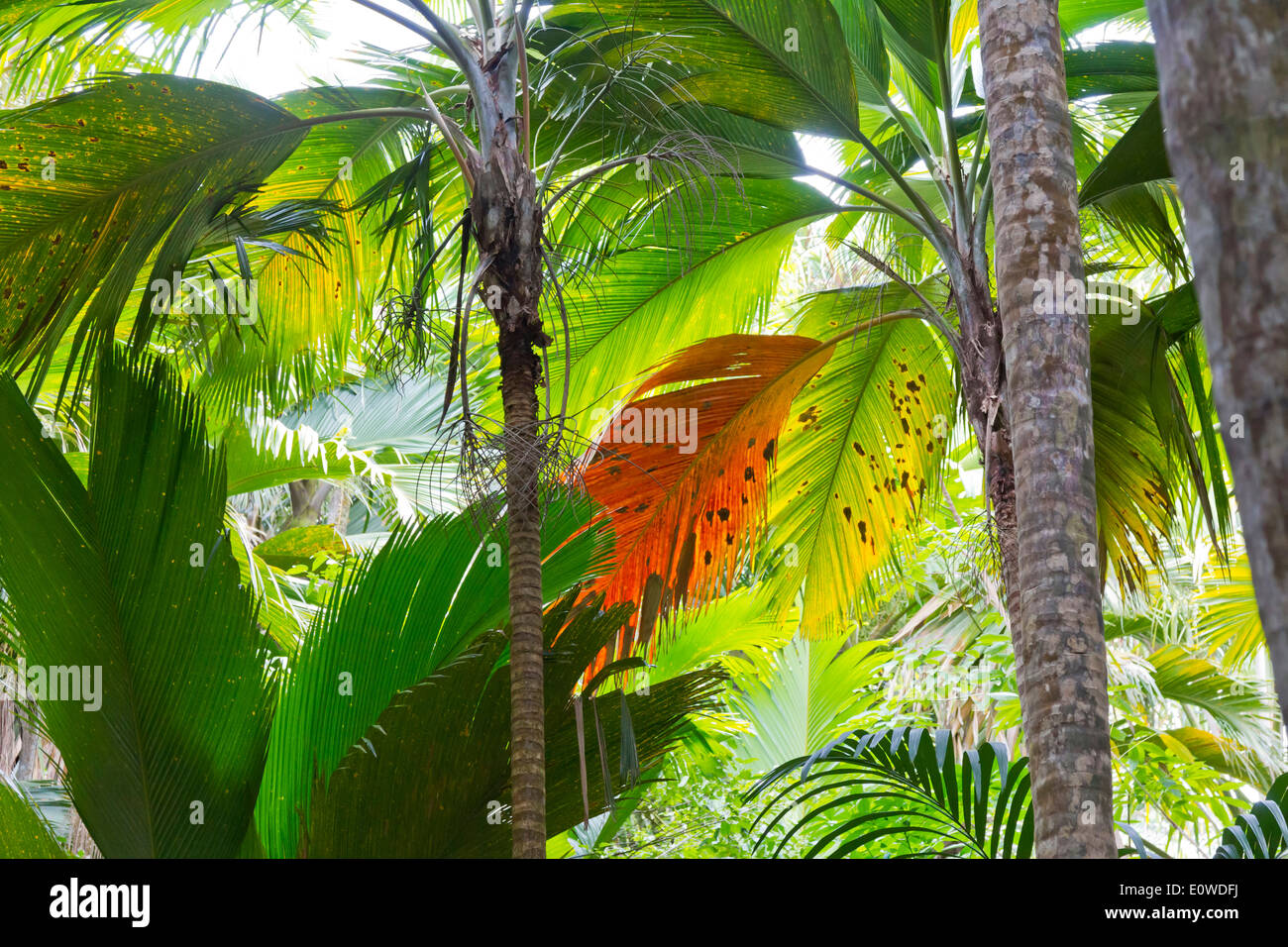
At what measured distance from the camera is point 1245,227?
105 centimetres

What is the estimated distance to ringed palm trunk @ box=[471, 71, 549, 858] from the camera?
281cm

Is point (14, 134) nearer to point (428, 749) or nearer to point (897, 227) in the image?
point (428, 749)

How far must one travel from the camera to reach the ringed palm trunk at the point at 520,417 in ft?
9.23

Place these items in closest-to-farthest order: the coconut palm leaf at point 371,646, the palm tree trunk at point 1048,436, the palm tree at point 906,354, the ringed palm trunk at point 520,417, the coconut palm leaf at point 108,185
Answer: the palm tree trunk at point 1048,436, the ringed palm trunk at point 520,417, the coconut palm leaf at point 371,646, the coconut palm leaf at point 108,185, the palm tree at point 906,354

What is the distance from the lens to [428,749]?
328cm

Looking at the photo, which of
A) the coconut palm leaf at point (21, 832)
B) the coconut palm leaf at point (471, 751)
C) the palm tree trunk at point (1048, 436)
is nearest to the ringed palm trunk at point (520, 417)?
the coconut palm leaf at point (471, 751)

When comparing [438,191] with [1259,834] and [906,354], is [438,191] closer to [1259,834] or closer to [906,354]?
[906,354]

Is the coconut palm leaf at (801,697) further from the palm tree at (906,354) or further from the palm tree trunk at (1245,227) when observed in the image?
the palm tree trunk at (1245,227)

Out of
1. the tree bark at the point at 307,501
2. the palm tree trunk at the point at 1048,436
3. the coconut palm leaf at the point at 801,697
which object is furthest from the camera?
the tree bark at the point at 307,501

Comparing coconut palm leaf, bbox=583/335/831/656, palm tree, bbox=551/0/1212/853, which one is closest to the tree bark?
palm tree, bbox=551/0/1212/853

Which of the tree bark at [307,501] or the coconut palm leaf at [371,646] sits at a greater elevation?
the tree bark at [307,501]

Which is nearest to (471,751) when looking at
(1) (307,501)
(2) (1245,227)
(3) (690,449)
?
(3) (690,449)

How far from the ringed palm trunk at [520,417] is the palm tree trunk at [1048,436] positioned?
1.16 meters
